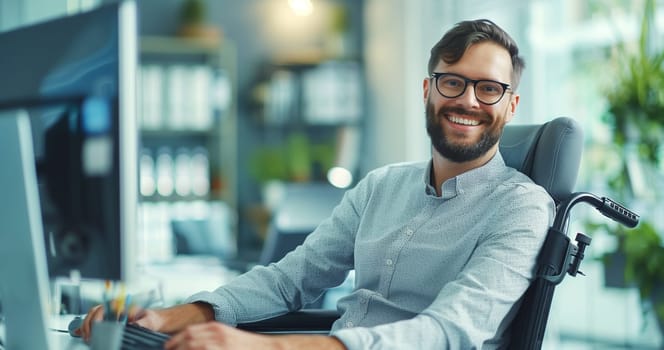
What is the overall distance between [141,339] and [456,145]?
0.73 meters

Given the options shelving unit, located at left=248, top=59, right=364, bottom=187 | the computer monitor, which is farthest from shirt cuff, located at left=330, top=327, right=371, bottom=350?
shelving unit, located at left=248, top=59, right=364, bottom=187

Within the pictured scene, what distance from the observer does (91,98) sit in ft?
3.47

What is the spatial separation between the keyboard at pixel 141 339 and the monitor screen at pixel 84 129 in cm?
22

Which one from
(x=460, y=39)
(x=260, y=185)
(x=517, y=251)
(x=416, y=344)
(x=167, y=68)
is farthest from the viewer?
(x=260, y=185)

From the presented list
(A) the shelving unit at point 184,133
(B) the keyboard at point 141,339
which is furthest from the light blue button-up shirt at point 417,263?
(A) the shelving unit at point 184,133

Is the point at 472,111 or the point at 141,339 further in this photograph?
the point at 472,111

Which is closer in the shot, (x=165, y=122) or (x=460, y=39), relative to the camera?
(x=460, y=39)

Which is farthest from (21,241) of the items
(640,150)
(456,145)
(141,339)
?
(640,150)

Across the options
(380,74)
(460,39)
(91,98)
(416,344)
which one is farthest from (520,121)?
(91,98)

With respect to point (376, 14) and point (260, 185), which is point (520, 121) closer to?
point (376, 14)

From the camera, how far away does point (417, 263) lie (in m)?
1.63

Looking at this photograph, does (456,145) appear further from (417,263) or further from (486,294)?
(486,294)

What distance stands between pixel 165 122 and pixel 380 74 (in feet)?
4.52

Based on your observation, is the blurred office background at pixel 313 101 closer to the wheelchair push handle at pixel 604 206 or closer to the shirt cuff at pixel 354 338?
the wheelchair push handle at pixel 604 206
